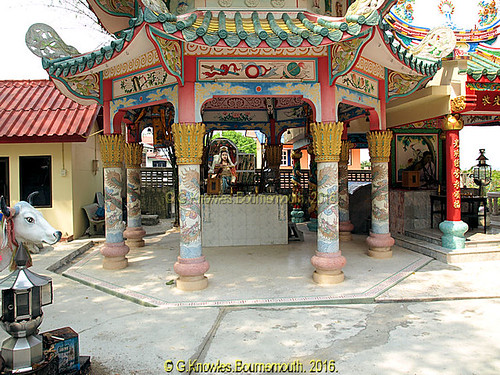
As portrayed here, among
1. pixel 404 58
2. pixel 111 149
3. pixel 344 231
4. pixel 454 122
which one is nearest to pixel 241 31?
pixel 404 58

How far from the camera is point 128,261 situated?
7.93m

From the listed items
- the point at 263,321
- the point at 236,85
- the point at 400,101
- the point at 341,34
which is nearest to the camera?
the point at 263,321

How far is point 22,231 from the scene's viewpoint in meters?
3.96

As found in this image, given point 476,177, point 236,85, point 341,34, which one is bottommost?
point 476,177

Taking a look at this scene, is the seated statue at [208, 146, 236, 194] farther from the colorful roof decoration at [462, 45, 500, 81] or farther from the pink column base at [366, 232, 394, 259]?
the colorful roof decoration at [462, 45, 500, 81]

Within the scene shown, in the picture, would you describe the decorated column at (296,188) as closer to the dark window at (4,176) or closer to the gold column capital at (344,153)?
the gold column capital at (344,153)

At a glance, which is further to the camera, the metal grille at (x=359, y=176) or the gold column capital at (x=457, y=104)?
the metal grille at (x=359, y=176)

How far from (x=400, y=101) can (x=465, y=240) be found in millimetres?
3425

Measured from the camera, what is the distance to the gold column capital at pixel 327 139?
6.14 metres

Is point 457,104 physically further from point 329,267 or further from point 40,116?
point 40,116

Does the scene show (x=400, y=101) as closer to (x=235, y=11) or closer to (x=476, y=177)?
(x=476, y=177)

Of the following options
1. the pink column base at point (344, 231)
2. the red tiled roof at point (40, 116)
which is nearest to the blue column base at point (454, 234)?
the pink column base at point (344, 231)

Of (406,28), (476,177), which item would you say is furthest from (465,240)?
(406,28)

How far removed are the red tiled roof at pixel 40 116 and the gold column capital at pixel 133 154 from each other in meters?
1.70
